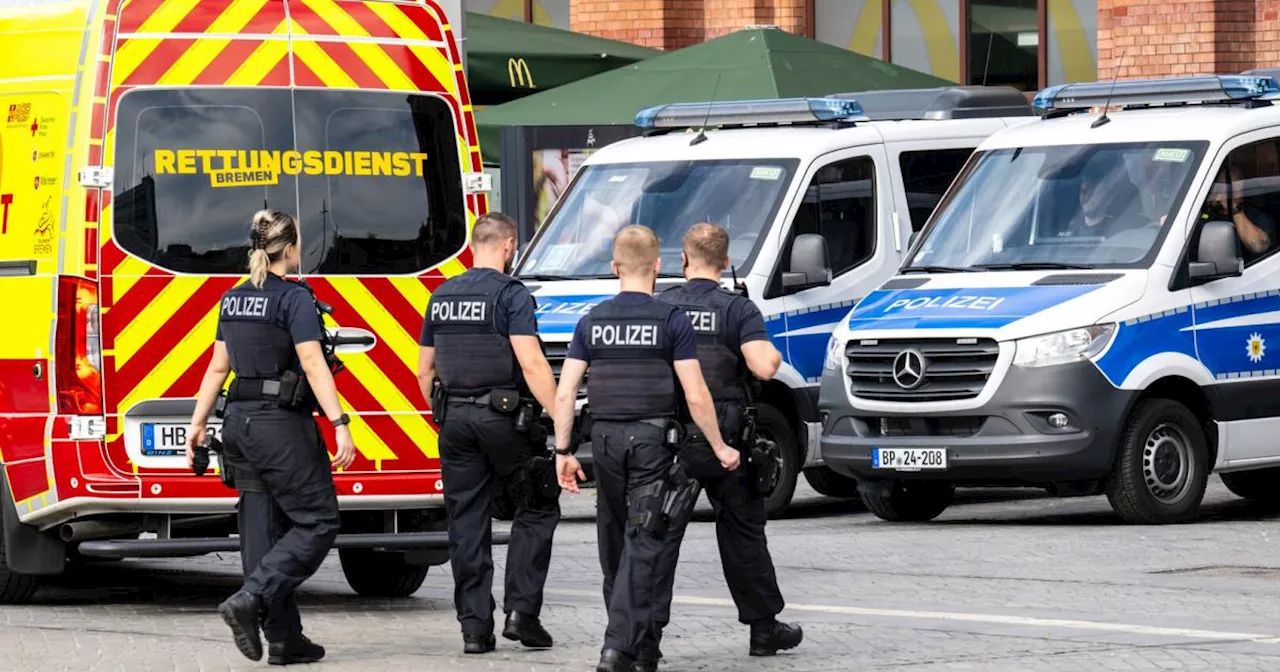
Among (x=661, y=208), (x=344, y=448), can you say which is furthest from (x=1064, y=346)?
(x=344, y=448)

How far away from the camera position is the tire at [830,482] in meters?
16.5

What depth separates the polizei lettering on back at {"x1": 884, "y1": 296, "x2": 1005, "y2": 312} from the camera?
46.0 ft

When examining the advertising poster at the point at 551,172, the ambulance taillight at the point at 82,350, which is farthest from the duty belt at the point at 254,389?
the advertising poster at the point at 551,172

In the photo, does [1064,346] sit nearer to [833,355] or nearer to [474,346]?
[833,355]

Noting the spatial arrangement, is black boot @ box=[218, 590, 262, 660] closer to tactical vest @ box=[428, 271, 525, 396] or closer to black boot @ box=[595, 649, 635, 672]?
tactical vest @ box=[428, 271, 525, 396]

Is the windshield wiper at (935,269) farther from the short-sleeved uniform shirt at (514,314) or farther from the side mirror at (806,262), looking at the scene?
the short-sleeved uniform shirt at (514,314)

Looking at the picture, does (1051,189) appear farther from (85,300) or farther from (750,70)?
(85,300)

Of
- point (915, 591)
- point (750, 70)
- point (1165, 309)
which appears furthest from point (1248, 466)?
point (750, 70)

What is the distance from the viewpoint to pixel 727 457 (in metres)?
9.01

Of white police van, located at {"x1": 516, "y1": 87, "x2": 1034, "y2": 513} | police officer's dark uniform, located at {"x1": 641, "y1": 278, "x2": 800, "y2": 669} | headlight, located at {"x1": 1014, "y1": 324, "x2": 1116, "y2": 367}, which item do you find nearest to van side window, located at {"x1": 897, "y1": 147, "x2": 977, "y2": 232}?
white police van, located at {"x1": 516, "y1": 87, "x2": 1034, "y2": 513}

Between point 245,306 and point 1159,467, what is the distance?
6258mm

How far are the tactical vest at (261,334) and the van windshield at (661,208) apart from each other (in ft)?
18.5

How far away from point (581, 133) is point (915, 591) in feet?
27.3

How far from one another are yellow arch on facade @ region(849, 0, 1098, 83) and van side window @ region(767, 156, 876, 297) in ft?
28.3
